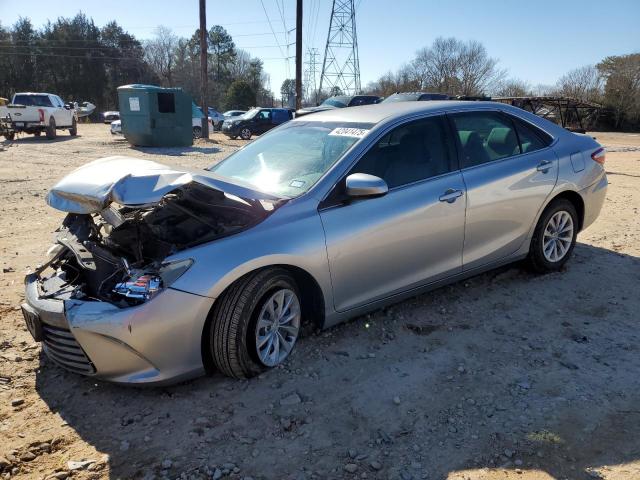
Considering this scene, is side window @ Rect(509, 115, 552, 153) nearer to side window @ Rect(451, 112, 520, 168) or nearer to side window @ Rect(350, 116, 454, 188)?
side window @ Rect(451, 112, 520, 168)

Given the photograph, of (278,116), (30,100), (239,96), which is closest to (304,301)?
(30,100)

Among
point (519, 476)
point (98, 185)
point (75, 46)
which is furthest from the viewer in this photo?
point (75, 46)

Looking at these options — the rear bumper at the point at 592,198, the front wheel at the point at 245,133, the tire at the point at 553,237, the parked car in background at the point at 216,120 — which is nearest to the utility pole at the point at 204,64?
the front wheel at the point at 245,133

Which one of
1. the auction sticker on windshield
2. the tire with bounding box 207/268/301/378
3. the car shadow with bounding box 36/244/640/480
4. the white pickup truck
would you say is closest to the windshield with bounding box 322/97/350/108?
the white pickup truck

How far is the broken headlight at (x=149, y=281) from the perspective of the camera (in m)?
2.76

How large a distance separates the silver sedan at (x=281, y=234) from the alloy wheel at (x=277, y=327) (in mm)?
10

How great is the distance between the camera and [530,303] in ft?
14.1

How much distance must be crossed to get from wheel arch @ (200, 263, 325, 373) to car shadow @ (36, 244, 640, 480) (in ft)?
0.65

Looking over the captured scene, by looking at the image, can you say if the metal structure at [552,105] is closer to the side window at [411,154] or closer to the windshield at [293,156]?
the side window at [411,154]

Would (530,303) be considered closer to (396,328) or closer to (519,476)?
(396,328)

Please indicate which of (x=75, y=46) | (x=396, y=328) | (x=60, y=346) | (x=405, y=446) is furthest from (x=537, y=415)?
(x=75, y=46)

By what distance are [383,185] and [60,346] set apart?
2192mm

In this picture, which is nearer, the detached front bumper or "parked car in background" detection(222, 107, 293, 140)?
the detached front bumper

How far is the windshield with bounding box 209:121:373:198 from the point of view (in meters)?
3.55
